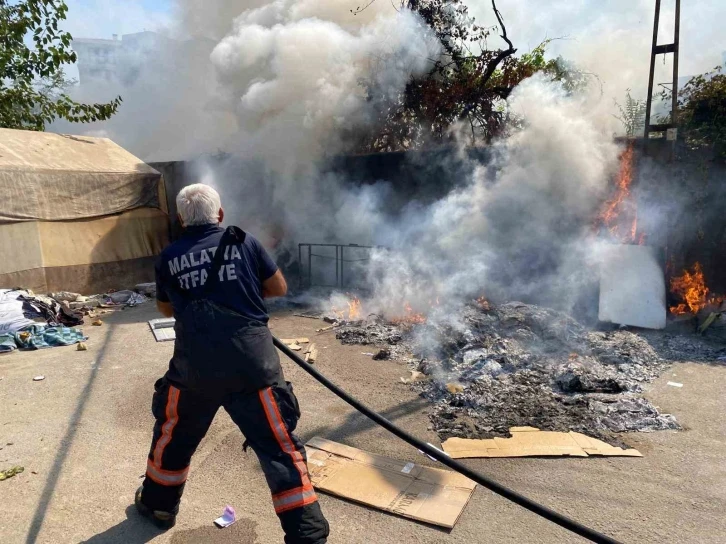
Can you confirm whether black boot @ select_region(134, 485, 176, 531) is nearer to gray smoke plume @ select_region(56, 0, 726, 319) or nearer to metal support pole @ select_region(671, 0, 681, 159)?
gray smoke plume @ select_region(56, 0, 726, 319)

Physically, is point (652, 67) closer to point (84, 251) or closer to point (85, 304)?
point (85, 304)

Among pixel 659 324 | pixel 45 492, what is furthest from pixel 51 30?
pixel 659 324

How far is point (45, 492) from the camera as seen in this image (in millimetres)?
3178

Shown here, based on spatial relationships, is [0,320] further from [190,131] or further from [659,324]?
[190,131]

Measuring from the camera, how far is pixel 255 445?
8.09ft

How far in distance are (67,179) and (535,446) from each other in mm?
9537

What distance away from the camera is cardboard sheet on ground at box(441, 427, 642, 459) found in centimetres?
360

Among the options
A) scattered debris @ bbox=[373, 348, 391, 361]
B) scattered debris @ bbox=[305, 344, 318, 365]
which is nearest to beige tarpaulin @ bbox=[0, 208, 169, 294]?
scattered debris @ bbox=[305, 344, 318, 365]

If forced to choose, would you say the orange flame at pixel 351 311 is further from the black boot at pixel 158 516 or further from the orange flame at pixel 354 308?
the black boot at pixel 158 516

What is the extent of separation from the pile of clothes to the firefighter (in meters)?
4.91

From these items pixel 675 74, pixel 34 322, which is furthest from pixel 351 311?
pixel 675 74

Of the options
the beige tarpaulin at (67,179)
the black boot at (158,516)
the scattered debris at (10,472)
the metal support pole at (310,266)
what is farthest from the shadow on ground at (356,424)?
the beige tarpaulin at (67,179)

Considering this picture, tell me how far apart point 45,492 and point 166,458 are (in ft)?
3.91

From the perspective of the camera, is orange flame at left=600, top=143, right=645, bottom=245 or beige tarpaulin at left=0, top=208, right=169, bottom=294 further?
beige tarpaulin at left=0, top=208, right=169, bottom=294
